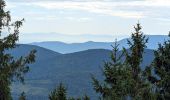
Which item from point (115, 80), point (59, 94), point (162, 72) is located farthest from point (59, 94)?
point (162, 72)

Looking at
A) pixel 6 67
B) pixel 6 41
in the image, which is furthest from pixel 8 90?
pixel 6 41

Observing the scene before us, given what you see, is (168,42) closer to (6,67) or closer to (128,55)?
(128,55)

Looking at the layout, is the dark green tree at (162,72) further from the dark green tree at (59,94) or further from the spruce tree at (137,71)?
the dark green tree at (59,94)

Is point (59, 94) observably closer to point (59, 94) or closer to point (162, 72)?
Answer: point (59, 94)

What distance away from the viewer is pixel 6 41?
27.7 meters

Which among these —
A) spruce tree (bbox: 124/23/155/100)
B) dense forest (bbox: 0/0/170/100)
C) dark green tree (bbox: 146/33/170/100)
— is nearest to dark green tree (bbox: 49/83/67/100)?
dense forest (bbox: 0/0/170/100)

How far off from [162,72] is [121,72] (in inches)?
311

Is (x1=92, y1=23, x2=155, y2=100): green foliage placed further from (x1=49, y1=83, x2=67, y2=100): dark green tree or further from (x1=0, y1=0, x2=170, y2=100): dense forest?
(x1=49, y1=83, x2=67, y2=100): dark green tree

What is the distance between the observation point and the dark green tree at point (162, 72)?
2559 cm

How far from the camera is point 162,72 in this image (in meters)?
26.1

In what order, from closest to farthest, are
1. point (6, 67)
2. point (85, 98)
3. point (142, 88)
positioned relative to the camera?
point (142, 88) < point (85, 98) < point (6, 67)

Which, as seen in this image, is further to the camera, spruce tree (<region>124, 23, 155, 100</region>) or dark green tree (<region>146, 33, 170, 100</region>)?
dark green tree (<region>146, 33, 170, 100</region>)

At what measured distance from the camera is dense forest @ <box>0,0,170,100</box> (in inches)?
736

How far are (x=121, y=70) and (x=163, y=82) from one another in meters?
7.42
